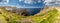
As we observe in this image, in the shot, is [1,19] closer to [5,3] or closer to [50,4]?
[5,3]

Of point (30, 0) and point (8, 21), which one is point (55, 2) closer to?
point (30, 0)

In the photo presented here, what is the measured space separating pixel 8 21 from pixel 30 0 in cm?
16

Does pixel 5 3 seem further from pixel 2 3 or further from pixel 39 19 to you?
pixel 39 19

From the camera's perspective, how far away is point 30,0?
692 millimetres

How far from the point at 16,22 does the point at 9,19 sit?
35mm

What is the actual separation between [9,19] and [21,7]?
10 cm

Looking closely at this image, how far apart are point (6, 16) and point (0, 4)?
0.29 feet

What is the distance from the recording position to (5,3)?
0.69m

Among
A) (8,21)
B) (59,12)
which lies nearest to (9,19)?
(8,21)

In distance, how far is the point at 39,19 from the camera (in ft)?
2.08

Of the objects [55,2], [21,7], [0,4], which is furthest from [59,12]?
[0,4]

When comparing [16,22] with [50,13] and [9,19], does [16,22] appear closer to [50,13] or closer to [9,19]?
[9,19]

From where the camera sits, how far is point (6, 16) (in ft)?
2.07

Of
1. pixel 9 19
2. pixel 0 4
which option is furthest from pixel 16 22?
pixel 0 4
